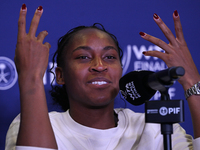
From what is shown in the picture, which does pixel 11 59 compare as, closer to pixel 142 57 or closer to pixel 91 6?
pixel 91 6

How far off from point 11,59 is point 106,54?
0.59 metres

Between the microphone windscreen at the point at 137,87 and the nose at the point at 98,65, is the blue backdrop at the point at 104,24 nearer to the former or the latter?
the nose at the point at 98,65

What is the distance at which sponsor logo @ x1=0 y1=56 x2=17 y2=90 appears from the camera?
1.38 meters

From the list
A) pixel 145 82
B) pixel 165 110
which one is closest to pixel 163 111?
pixel 165 110

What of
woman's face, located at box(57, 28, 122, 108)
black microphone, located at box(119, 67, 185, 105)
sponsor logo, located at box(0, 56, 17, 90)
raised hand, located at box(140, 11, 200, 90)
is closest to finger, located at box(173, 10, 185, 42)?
raised hand, located at box(140, 11, 200, 90)

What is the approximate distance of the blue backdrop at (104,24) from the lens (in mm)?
1402

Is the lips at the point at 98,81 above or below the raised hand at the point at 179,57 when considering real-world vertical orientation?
below

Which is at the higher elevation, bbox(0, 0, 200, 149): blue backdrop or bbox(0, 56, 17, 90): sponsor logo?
bbox(0, 0, 200, 149): blue backdrop

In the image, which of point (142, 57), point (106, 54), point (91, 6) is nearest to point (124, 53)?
point (142, 57)

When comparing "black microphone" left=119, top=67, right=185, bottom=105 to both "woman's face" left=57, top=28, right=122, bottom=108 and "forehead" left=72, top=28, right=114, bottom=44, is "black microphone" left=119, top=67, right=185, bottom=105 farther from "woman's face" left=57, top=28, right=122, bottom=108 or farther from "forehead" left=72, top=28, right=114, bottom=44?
"forehead" left=72, top=28, right=114, bottom=44

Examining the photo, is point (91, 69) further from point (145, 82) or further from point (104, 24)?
point (104, 24)

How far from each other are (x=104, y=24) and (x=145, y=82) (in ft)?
3.17

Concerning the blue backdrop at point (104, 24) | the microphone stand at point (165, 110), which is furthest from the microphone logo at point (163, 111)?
the blue backdrop at point (104, 24)

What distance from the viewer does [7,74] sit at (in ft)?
4.56
